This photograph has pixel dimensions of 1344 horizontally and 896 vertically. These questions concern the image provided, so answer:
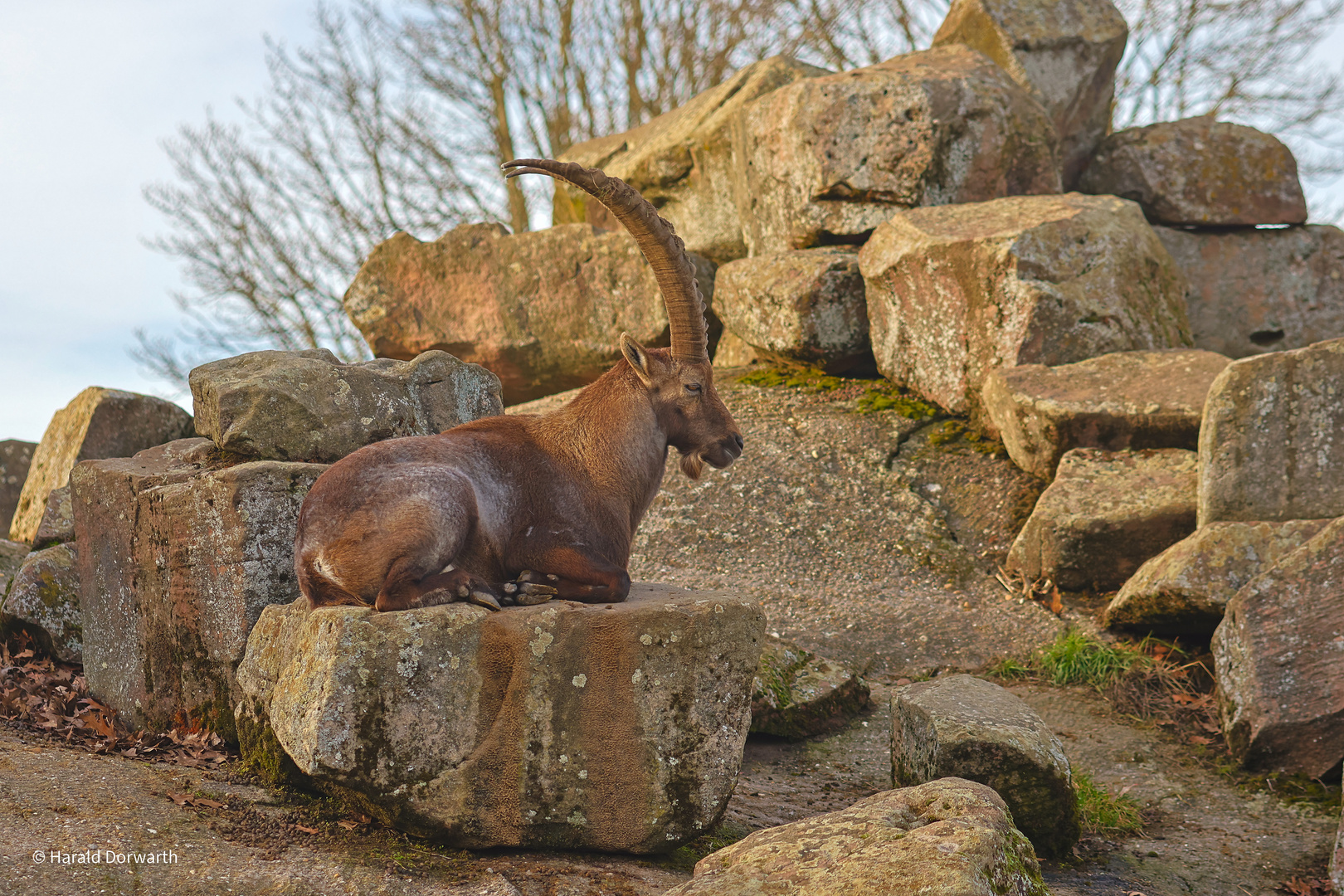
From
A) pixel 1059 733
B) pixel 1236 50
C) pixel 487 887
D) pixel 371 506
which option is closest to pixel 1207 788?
pixel 1059 733

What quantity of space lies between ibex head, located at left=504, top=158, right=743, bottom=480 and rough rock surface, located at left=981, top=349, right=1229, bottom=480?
4591mm

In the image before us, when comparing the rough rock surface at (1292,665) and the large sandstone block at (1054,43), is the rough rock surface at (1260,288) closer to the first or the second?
the large sandstone block at (1054,43)

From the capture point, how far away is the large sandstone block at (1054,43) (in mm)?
13109

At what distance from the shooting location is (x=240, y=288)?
17.5 m

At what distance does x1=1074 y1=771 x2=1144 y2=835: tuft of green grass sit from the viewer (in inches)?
220

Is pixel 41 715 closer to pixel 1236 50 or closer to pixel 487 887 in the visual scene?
pixel 487 887

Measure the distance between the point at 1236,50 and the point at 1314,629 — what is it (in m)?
14.3

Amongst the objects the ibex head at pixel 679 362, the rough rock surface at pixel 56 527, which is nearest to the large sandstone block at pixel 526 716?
the ibex head at pixel 679 362

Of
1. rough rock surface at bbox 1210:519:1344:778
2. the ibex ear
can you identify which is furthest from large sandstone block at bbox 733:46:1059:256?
the ibex ear

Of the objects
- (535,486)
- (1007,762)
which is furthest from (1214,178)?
(535,486)

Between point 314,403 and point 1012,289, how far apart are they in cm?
655

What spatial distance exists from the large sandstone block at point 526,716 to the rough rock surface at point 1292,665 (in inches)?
141

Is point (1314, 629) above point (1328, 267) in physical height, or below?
below

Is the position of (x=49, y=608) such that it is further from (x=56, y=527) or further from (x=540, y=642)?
(x=540, y=642)
